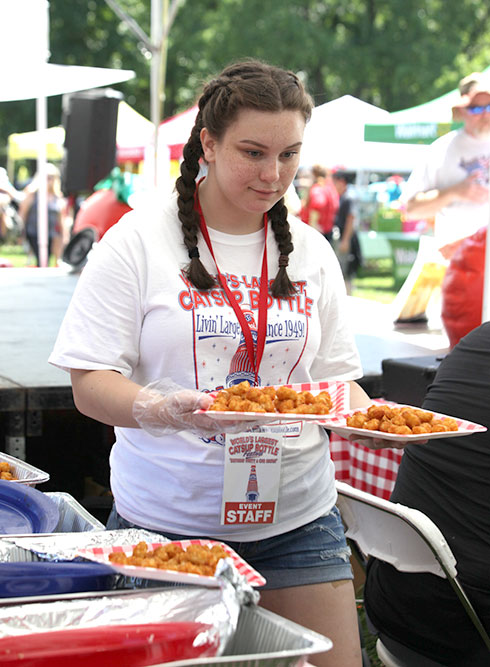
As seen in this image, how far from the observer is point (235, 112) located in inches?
75.2

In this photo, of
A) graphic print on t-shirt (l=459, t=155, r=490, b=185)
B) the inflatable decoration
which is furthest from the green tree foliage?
the inflatable decoration

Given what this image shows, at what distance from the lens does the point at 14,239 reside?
2319 cm

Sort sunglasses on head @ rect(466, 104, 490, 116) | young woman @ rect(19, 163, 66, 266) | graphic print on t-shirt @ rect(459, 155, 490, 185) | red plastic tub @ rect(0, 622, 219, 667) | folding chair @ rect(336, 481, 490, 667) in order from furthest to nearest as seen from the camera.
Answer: young woman @ rect(19, 163, 66, 266) → graphic print on t-shirt @ rect(459, 155, 490, 185) → sunglasses on head @ rect(466, 104, 490, 116) → folding chair @ rect(336, 481, 490, 667) → red plastic tub @ rect(0, 622, 219, 667)

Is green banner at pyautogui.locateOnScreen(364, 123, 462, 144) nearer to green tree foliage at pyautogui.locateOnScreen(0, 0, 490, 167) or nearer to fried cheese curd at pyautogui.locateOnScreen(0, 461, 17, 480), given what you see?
fried cheese curd at pyautogui.locateOnScreen(0, 461, 17, 480)

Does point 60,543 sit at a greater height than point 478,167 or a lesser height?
lesser

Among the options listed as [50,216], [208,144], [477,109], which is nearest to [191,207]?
[208,144]

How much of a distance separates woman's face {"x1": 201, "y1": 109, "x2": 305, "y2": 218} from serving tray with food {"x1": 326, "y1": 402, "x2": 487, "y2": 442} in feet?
1.63

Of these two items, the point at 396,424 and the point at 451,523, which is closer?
the point at 396,424

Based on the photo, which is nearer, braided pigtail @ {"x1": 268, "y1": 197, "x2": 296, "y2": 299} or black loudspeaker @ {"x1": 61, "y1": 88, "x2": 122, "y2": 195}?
braided pigtail @ {"x1": 268, "y1": 197, "x2": 296, "y2": 299}

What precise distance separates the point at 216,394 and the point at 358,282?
50.2 feet

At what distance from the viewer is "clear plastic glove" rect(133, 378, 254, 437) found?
5.53 feet

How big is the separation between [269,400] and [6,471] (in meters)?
0.98

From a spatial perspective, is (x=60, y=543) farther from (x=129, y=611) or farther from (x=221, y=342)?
(x=221, y=342)

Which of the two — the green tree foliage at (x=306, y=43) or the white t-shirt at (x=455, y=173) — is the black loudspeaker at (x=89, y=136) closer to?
the white t-shirt at (x=455, y=173)
